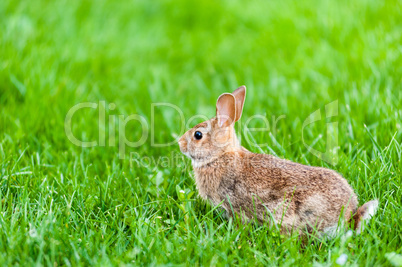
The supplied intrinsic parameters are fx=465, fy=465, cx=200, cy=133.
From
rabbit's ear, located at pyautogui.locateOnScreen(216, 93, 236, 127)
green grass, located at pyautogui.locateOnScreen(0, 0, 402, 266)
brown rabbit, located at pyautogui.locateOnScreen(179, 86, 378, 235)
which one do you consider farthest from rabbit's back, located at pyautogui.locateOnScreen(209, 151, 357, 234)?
rabbit's ear, located at pyautogui.locateOnScreen(216, 93, 236, 127)

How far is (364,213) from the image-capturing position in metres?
3.23

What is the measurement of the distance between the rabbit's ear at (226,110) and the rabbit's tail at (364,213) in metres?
1.29

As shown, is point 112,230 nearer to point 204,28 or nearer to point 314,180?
point 314,180

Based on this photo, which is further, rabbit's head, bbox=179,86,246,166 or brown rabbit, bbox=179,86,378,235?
rabbit's head, bbox=179,86,246,166

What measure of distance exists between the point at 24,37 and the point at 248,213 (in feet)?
14.8

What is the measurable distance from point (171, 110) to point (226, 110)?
1.82 metres

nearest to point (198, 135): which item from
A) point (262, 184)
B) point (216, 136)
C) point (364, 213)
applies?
point (216, 136)

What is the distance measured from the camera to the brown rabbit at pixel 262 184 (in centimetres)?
328

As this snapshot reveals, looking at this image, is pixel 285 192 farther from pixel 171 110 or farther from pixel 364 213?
pixel 171 110

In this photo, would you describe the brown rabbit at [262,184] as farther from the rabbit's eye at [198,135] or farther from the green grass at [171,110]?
the green grass at [171,110]

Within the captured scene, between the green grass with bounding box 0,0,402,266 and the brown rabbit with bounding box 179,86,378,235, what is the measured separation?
0.15m

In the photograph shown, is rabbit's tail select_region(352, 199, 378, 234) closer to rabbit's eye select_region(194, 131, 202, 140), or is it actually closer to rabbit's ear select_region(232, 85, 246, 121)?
rabbit's ear select_region(232, 85, 246, 121)

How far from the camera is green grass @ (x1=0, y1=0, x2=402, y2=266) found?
3.12 m

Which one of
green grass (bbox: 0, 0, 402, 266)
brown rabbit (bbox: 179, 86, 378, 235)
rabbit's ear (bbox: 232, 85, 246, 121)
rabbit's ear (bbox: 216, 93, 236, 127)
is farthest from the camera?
rabbit's ear (bbox: 232, 85, 246, 121)
